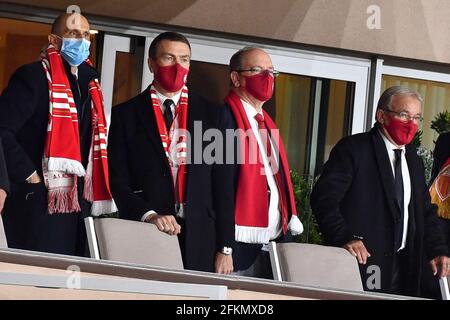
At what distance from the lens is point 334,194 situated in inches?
212

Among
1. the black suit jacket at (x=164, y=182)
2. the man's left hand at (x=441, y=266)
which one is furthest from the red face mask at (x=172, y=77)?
the man's left hand at (x=441, y=266)

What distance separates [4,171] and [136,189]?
66 centimetres

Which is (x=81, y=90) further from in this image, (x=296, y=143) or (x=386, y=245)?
(x=296, y=143)

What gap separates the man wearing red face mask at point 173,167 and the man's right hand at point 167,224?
0.17 m

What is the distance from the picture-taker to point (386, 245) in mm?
5516

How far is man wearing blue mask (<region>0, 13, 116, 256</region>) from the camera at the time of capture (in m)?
4.95

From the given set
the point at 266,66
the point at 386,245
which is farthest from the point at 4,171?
the point at 386,245

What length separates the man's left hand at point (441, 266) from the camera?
5.39 meters

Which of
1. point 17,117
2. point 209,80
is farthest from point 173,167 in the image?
point 209,80

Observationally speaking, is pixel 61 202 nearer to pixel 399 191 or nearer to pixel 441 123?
pixel 399 191

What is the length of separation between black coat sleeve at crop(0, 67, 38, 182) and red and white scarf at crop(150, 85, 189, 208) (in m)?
0.54

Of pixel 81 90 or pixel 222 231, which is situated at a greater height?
pixel 81 90

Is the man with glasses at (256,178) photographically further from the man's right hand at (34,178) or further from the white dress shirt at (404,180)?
the man's right hand at (34,178)
